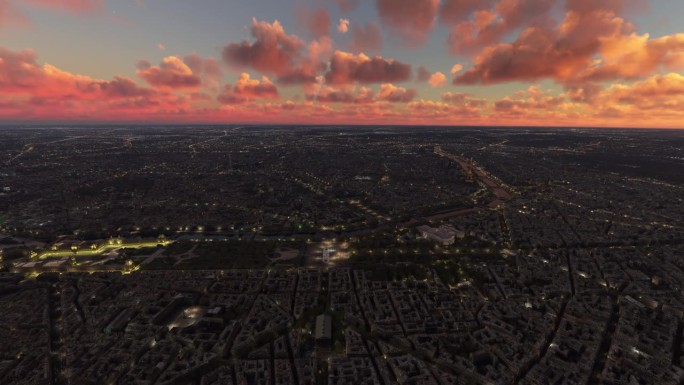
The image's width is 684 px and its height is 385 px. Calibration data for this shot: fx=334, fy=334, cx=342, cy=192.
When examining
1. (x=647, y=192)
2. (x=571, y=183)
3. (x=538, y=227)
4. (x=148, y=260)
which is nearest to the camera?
(x=148, y=260)

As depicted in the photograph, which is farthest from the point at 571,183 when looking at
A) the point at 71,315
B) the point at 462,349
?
the point at 71,315

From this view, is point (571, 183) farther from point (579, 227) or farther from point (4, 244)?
point (4, 244)

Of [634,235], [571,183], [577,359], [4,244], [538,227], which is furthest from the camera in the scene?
[571,183]

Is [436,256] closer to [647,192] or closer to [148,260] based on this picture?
[148,260]

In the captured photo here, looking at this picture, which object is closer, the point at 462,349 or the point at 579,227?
the point at 462,349

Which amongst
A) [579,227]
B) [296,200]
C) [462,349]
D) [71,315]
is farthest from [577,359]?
[296,200]

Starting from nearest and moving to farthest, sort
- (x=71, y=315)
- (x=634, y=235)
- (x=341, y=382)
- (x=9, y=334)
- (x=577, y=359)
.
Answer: (x=341, y=382), (x=577, y=359), (x=9, y=334), (x=71, y=315), (x=634, y=235)

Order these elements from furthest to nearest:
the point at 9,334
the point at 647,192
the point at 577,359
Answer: the point at 647,192, the point at 9,334, the point at 577,359

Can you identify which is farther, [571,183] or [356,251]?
[571,183]
